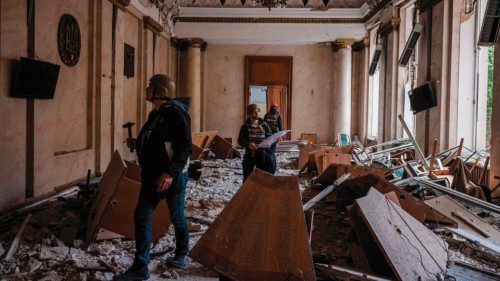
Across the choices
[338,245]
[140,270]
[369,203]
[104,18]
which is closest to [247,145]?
[338,245]

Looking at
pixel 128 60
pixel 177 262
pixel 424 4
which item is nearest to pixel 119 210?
pixel 177 262

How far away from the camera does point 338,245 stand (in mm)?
4262

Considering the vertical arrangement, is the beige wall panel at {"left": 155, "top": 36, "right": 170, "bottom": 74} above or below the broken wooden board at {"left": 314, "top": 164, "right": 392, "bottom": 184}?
above

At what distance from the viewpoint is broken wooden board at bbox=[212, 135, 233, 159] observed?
11.6 metres

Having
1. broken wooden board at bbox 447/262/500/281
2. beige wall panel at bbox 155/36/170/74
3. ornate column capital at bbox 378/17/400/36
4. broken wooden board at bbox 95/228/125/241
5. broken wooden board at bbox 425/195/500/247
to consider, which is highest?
ornate column capital at bbox 378/17/400/36

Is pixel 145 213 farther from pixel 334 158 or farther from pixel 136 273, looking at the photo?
pixel 334 158

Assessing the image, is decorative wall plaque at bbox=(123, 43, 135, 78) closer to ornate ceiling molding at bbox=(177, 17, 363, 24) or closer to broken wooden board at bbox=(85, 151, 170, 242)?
ornate ceiling molding at bbox=(177, 17, 363, 24)

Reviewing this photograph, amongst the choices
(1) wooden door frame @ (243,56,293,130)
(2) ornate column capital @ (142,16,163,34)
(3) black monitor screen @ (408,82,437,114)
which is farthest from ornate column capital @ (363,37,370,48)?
(2) ornate column capital @ (142,16,163,34)

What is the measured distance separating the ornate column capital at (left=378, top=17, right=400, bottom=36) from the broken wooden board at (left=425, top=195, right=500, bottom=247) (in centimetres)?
700

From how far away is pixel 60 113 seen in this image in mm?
6648

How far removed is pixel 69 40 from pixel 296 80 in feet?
33.4

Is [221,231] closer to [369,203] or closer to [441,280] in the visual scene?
→ [369,203]

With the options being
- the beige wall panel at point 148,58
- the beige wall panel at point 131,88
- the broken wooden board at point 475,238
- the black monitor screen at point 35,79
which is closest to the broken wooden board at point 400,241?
the broken wooden board at point 475,238

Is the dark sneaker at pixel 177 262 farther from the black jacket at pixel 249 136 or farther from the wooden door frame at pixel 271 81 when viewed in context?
the wooden door frame at pixel 271 81
